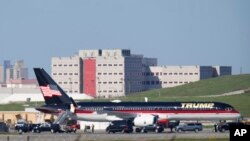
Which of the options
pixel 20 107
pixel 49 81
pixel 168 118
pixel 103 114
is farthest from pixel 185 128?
pixel 20 107

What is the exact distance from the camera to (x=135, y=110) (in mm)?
126062

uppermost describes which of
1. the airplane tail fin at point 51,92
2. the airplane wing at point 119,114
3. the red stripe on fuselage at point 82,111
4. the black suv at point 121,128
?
the airplane tail fin at point 51,92

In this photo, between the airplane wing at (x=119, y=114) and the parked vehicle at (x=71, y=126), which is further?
the airplane wing at (x=119, y=114)

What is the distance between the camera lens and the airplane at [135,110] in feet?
407

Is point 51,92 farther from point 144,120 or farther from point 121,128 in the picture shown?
point 121,128

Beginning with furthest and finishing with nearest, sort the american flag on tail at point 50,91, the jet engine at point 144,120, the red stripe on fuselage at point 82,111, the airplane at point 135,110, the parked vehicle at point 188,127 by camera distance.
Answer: the american flag on tail at point 50,91, the red stripe on fuselage at point 82,111, the airplane at point 135,110, the jet engine at point 144,120, the parked vehicle at point 188,127

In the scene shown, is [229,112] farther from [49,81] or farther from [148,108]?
[49,81]

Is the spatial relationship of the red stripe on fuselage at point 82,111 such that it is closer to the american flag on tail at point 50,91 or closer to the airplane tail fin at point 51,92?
the airplane tail fin at point 51,92

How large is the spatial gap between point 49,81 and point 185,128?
838 inches

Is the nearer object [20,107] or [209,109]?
[209,109]

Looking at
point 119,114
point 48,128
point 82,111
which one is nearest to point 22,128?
point 48,128

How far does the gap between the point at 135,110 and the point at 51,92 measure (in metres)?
12.5

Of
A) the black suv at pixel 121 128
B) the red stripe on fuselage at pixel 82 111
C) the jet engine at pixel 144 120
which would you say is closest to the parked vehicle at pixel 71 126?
the red stripe on fuselage at pixel 82 111

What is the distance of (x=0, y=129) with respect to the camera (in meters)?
122
